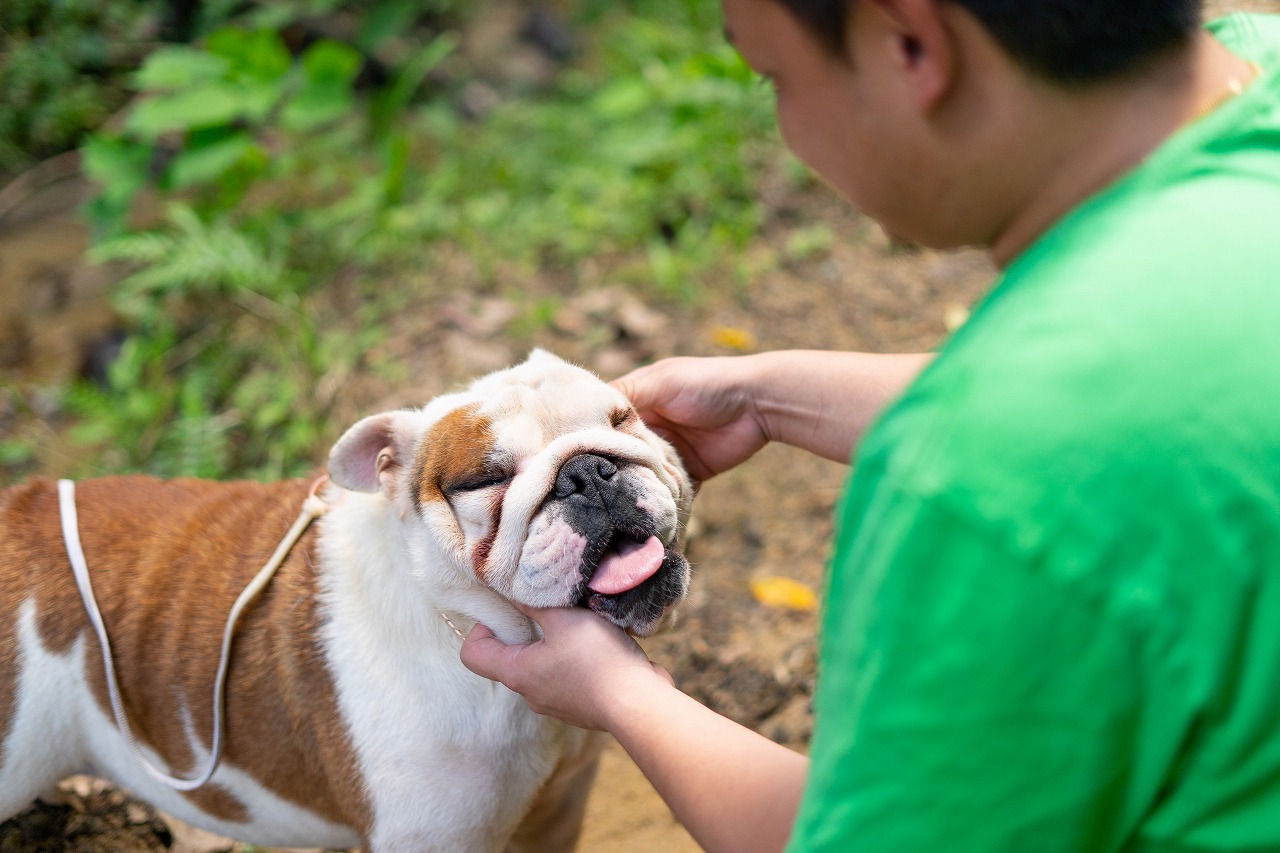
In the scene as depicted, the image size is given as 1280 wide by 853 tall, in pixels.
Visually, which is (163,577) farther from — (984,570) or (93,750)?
(984,570)

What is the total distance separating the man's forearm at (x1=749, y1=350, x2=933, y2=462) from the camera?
2811mm

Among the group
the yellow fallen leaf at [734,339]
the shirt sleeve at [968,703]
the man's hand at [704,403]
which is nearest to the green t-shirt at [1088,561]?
the shirt sleeve at [968,703]

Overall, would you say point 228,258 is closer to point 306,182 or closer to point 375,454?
point 306,182

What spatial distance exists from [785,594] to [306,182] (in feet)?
15.7

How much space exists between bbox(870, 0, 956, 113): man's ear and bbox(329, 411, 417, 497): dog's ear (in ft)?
5.85

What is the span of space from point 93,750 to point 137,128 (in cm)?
456

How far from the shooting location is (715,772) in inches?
71.4

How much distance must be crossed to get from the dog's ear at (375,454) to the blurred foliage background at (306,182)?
7.82 feet

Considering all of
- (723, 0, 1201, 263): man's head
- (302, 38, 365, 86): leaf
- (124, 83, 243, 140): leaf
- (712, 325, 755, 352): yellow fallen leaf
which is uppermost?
(723, 0, 1201, 263): man's head

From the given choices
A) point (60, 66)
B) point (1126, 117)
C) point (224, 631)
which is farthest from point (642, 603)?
point (60, 66)

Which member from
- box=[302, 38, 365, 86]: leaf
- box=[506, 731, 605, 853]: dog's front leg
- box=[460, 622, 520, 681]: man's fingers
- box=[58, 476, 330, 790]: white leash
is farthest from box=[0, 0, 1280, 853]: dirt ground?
box=[302, 38, 365, 86]: leaf

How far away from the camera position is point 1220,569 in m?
1.24

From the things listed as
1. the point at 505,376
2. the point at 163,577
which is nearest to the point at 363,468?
the point at 505,376

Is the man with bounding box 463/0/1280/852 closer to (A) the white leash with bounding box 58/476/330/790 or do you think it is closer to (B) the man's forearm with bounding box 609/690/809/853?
(B) the man's forearm with bounding box 609/690/809/853
